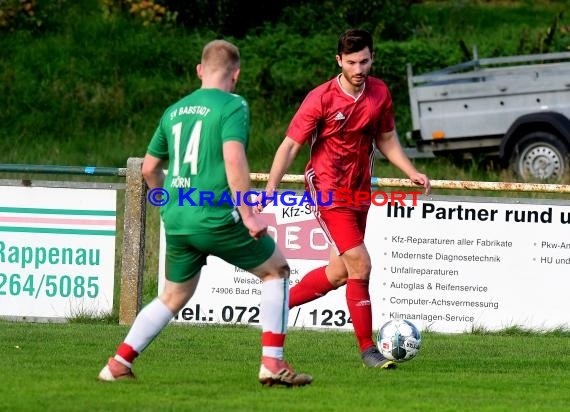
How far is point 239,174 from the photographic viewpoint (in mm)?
7430

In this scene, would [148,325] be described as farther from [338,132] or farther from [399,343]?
[338,132]

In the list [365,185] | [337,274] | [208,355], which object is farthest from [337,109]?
[208,355]

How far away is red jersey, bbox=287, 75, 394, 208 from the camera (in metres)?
9.27

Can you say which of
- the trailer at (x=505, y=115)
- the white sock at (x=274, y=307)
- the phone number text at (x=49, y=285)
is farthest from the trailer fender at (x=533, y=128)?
the white sock at (x=274, y=307)

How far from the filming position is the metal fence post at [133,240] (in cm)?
1209

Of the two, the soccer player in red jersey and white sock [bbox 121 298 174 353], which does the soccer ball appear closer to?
the soccer player in red jersey

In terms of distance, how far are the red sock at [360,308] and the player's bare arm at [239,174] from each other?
6.41ft

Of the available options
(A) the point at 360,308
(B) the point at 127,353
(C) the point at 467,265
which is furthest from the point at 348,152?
(C) the point at 467,265

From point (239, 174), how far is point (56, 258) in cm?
517

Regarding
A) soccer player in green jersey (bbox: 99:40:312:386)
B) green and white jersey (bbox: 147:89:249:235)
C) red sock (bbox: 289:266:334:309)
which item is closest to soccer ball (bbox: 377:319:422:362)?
red sock (bbox: 289:266:334:309)

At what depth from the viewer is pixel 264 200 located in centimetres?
885

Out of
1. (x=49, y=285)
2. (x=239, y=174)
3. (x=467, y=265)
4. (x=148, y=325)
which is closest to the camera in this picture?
(x=239, y=174)

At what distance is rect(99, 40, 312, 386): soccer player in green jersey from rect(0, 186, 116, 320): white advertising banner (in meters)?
4.37

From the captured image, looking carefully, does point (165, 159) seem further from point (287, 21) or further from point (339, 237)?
point (287, 21)
